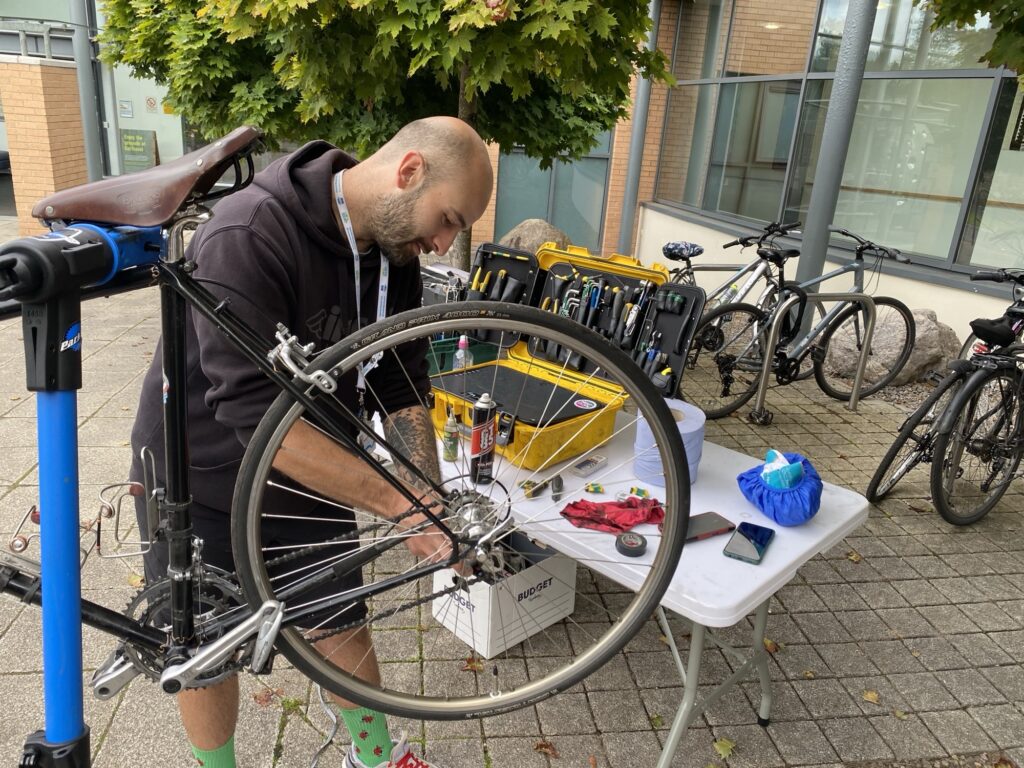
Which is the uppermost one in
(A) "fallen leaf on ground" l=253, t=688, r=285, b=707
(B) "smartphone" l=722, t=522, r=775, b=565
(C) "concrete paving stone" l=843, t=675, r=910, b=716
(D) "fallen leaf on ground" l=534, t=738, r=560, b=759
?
(B) "smartphone" l=722, t=522, r=775, b=565

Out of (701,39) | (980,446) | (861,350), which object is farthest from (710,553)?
(701,39)

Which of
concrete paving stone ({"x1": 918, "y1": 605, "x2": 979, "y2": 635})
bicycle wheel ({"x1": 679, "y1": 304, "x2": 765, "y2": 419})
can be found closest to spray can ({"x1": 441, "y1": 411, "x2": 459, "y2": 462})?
concrete paving stone ({"x1": 918, "y1": 605, "x2": 979, "y2": 635})

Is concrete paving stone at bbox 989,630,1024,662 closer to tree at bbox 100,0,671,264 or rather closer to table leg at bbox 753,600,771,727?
table leg at bbox 753,600,771,727

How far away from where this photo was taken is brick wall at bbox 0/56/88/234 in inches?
339

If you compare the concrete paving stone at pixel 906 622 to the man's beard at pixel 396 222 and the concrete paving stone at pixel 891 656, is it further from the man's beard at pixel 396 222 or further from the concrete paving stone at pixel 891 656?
the man's beard at pixel 396 222

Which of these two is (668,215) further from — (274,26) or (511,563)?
(511,563)

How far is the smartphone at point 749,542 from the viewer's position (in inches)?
76.9

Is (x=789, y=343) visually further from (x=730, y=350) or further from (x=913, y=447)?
(x=913, y=447)

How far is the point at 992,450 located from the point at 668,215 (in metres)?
6.48

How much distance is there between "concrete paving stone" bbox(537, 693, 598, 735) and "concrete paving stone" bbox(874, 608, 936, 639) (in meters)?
1.38

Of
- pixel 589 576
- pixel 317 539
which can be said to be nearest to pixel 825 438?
pixel 589 576

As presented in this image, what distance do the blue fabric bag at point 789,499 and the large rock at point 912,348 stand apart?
4114 mm

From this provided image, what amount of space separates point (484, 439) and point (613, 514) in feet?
1.40

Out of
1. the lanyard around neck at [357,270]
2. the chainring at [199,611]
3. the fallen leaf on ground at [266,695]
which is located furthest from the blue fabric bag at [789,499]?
the fallen leaf on ground at [266,695]
